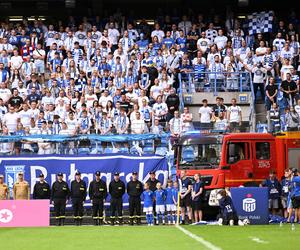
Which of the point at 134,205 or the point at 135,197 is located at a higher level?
the point at 135,197

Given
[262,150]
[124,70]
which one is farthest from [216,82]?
[262,150]

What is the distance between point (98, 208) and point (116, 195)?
2.34 ft

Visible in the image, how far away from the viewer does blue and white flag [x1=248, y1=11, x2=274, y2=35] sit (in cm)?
4197

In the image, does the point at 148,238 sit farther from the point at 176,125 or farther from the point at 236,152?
the point at 176,125

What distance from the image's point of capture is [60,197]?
31922 millimetres

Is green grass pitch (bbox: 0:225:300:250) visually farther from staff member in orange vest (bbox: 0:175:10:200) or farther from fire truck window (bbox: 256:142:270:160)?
fire truck window (bbox: 256:142:270:160)

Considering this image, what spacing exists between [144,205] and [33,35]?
11.9 meters

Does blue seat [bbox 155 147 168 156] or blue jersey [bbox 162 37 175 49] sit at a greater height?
blue jersey [bbox 162 37 175 49]

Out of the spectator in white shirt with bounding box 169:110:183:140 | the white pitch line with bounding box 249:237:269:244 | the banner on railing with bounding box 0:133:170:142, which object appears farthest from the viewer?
the spectator in white shirt with bounding box 169:110:183:140

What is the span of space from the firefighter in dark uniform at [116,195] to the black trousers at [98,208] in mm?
321

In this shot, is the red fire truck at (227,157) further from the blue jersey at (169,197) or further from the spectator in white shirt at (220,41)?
the spectator in white shirt at (220,41)

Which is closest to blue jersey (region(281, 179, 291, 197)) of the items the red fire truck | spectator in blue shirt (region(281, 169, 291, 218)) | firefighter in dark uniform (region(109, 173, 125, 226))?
spectator in blue shirt (region(281, 169, 291, 218))

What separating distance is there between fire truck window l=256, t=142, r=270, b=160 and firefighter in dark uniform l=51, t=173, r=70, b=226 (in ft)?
20.4

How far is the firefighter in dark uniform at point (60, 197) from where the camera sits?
31.9 metres
